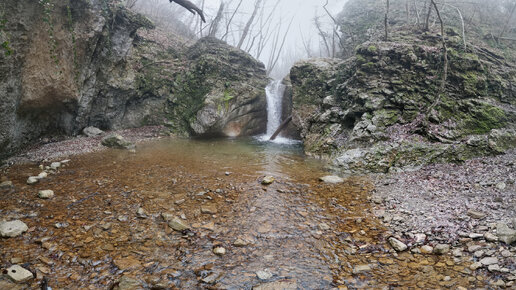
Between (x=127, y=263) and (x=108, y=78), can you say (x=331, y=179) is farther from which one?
(x=108, y=78)

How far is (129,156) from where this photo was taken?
31.2ft

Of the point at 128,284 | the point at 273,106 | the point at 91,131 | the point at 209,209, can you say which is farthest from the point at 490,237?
the point at 273,106

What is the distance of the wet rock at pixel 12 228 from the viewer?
370cm

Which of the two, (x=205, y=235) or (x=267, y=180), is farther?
(x=267, y=180)

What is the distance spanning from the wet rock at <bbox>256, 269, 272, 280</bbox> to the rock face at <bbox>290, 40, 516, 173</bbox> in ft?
19.7

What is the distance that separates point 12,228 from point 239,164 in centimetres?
631

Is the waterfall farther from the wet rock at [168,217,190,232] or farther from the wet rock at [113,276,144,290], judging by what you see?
the wet rock at [113,276,144,290]

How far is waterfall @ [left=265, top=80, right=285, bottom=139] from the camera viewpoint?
18.7 m

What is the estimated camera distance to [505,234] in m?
3.67

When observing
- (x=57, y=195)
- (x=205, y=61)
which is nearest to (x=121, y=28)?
(x=205, y=61)

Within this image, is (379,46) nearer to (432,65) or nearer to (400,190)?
(432,65)

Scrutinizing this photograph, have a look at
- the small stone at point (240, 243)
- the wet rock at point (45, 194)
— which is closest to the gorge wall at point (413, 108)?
the small stone at point (240, 243)

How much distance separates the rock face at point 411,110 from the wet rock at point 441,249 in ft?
15.7

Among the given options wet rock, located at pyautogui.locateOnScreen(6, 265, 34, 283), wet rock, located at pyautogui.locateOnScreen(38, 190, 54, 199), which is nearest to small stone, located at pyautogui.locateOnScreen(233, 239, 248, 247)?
wet rock, located at pyautogui.locateOnScreen(6, 265, 34, 283)
